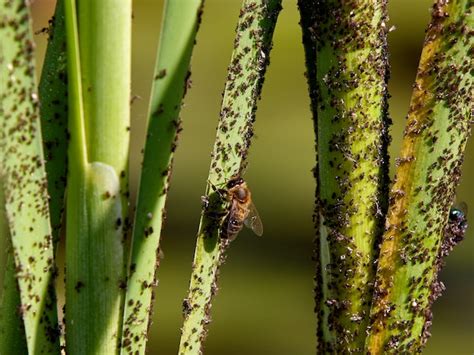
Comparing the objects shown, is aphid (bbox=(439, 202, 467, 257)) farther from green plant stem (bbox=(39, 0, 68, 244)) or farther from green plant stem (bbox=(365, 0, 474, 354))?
green plant stem (bbox=(39, 0, 68, 244))

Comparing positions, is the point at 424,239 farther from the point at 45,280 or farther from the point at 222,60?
the point at 222,60

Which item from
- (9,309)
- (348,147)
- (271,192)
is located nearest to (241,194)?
(348,147)

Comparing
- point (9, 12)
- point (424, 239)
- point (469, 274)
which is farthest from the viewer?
point (469, 274)

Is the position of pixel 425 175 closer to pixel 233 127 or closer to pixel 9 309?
pixel 233 127

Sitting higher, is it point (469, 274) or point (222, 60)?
point (222, 60)

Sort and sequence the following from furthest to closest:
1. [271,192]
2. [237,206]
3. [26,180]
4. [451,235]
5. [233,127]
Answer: [271,192]
[237,206]
[451,235]
[233,127]
[26,180]

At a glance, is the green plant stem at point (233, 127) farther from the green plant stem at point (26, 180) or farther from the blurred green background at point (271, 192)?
the blurred green background at point (271, 192)

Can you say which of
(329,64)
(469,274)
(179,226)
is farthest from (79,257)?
(469,274)

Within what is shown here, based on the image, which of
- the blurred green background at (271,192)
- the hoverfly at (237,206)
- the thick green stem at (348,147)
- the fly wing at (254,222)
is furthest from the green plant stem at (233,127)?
the blurred green background at (271,192)
